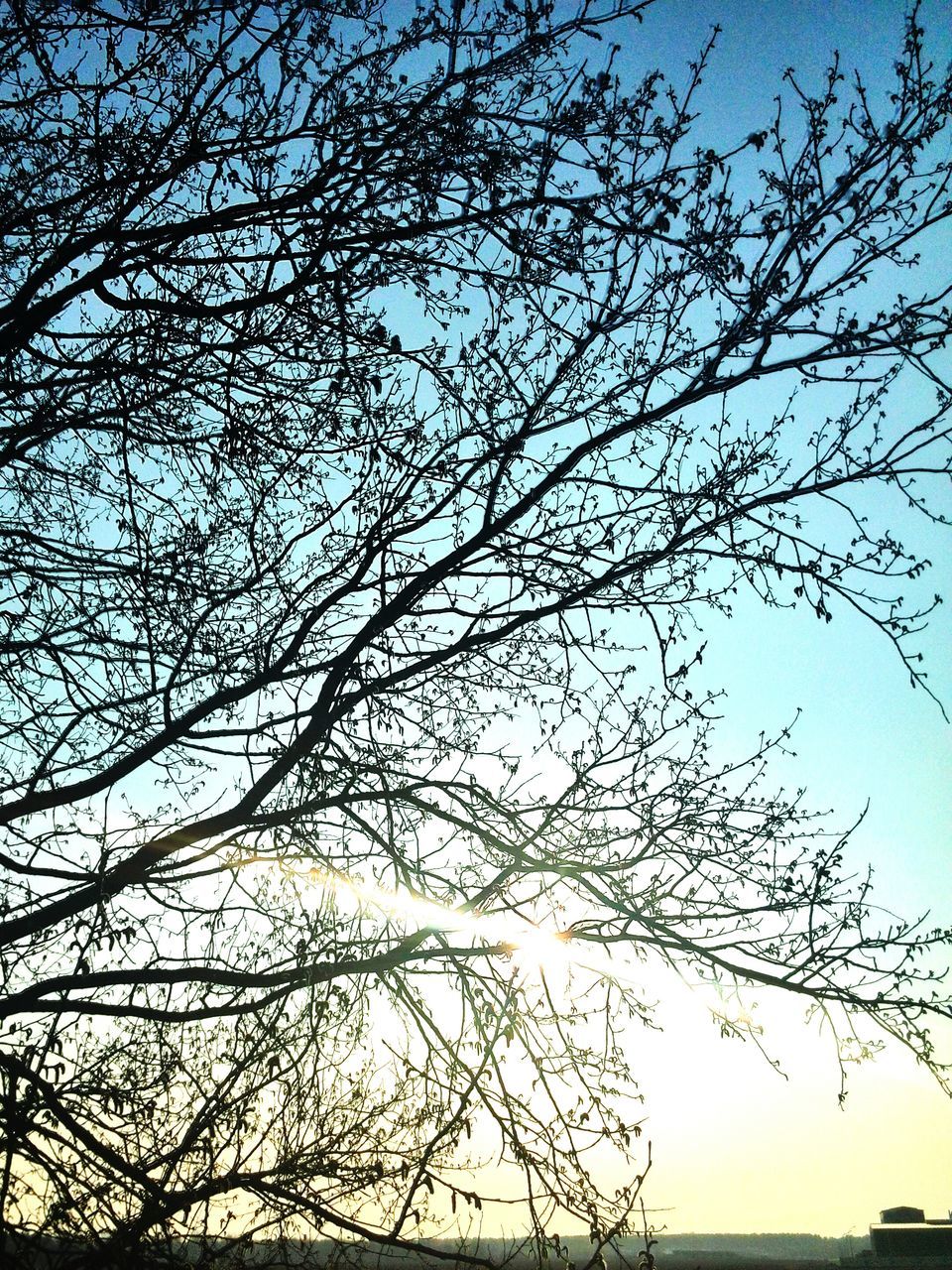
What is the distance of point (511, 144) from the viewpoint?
4695 millimetres

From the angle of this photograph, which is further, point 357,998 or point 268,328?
point 357,998

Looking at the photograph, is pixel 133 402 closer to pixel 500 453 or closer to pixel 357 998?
pixel 500 453

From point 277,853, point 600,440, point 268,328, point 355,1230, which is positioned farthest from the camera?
point 277,853

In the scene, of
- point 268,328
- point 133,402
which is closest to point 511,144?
point 268,328

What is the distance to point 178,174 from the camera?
4.58m

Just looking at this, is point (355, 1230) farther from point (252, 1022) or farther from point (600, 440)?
point (600, 440)

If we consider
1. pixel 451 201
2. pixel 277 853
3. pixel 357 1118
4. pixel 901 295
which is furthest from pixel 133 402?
pixel 901 295

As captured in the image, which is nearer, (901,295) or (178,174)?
(178,174)

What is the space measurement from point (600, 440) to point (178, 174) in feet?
7.65

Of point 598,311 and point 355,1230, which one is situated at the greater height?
point 598,311

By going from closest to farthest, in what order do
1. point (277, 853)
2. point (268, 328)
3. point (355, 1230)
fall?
point (355, 1230) < point (268, 328) < point (277, 853)

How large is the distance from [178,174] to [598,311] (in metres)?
2.07

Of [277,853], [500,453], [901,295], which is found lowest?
[277,853]


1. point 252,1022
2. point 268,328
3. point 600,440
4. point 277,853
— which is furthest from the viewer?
point 277,853
